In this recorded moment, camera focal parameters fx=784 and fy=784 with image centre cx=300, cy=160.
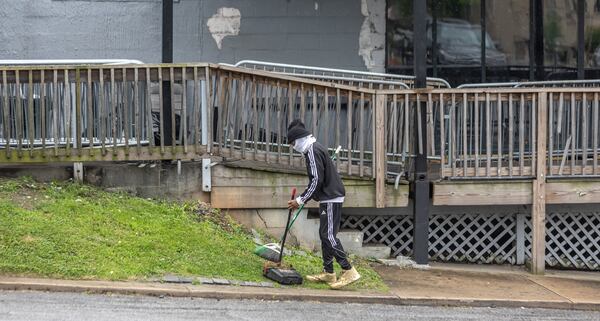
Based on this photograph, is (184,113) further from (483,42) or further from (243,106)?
(483,42)

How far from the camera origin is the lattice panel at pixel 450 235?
1007cm

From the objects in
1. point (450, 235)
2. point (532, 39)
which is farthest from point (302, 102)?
point (532, 39)

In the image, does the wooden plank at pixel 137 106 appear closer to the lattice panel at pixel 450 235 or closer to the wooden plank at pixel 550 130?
the lattice panel at pixel 450 235

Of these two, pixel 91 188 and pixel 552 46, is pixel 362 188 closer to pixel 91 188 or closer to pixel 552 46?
pixel 91 188

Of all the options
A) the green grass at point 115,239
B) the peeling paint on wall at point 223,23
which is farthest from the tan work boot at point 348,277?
the peeling paint on wall at point 223,23

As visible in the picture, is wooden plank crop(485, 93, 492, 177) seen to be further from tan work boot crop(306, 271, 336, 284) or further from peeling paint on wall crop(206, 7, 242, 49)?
peeling paint on wall crop(206, 7, 242, 49)

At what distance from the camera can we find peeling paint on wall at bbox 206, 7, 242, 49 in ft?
39.8

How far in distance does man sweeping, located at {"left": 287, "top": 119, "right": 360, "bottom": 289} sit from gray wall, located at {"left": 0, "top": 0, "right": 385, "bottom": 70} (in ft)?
15.1

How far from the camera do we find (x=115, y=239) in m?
8.07

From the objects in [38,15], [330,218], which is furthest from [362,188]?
[38,15]

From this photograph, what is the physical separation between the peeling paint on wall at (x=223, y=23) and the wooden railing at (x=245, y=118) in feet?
9.15

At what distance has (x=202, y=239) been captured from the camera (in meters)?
8.42

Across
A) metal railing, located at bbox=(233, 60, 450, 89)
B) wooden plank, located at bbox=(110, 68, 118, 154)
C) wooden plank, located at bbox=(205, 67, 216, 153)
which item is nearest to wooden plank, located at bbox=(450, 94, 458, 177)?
metal railing, located at bbox=(233, 60, 450, 89)

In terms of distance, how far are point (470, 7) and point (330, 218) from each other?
6.00 m
